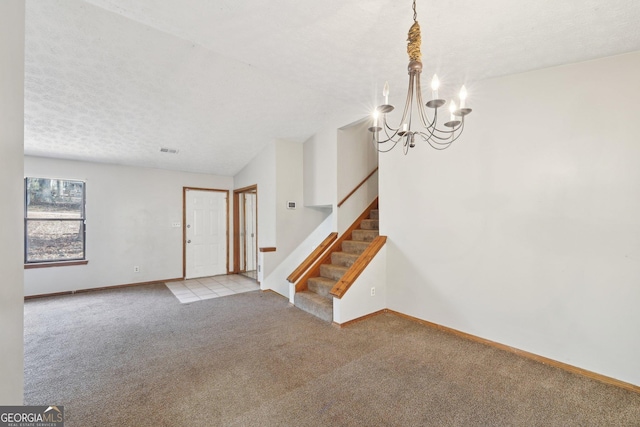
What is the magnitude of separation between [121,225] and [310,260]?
372 centimetres

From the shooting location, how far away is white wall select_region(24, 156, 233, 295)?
4410 millimetres

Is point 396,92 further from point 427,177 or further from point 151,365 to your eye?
point 151,365

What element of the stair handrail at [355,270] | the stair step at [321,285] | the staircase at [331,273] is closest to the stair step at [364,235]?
the staircase at [331,273]

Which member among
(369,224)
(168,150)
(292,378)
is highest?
(168,150)

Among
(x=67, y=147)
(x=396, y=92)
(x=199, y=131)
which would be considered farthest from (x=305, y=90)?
(x=67, y=147)

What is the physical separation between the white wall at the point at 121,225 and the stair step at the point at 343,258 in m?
3.45

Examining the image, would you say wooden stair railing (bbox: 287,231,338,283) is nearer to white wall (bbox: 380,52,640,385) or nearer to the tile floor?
the tile floor

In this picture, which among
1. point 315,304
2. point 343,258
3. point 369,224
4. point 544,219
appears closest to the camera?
point 544,219

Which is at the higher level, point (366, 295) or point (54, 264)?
point (54, 264)

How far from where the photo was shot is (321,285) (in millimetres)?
3699

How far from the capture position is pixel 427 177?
314 cm

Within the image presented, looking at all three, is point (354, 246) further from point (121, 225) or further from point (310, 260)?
point (121, 225)

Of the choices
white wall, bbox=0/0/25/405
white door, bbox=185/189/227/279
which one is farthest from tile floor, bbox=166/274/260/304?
white wall, bbox=0/0/25/405

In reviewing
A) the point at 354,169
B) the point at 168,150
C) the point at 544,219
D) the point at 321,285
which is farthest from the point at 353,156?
the point at 168,150
